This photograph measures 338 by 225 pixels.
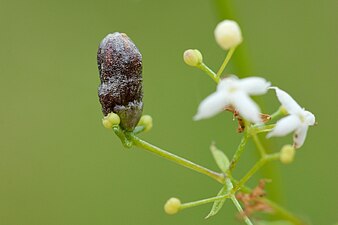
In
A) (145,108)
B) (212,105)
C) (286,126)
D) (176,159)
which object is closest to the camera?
(212,105)

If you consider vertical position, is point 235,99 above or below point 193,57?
below

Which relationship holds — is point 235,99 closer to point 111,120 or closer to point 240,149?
point 240,149

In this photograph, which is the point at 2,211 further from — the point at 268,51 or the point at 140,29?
the point at 268,51

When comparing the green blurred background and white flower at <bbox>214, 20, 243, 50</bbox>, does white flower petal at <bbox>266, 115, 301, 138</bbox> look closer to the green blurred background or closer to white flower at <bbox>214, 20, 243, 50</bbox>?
white flower at <bbox>214, 20, 243, 50</bbox>

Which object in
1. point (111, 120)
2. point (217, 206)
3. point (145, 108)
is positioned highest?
point (145, 108)

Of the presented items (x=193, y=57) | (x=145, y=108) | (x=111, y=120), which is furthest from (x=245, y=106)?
(x=145, y=108)
